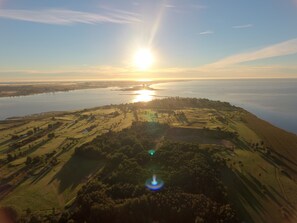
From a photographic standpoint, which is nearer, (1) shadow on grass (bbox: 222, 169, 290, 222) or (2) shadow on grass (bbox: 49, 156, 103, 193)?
(1) shadow on grass (bbox: 222, 169, 290, 222)

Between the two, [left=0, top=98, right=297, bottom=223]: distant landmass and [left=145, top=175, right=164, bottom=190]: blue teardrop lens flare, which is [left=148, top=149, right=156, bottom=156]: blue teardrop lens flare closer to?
[left=0, top=98, right=297, bottom=223]: distant landmass

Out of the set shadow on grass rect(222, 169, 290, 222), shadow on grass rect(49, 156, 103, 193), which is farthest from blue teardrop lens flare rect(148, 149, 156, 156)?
shadow on grass rect(222, 169, 290, 222)

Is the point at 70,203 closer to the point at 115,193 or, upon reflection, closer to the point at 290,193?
the point at 115,193

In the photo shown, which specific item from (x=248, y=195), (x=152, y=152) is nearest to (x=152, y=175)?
(x=152, y=152)

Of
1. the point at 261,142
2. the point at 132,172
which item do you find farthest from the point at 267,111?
the point at 132,172

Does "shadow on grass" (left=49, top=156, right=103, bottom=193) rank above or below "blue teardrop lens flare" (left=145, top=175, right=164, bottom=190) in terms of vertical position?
below

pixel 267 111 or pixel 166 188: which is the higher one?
pixel 166 188
